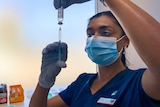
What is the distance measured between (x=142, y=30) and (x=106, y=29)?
1.54 feet

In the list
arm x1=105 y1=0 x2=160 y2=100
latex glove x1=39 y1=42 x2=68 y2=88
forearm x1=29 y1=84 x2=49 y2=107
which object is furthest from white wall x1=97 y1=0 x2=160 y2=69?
arm x1=105 y1=0 x2=160 y2=100

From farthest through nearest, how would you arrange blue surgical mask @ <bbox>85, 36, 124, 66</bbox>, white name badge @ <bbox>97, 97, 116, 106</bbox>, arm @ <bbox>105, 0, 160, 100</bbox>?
blue surgical mask @ <bbox>85, 36, 124, 66</bbox>
white name badge @ <bbox>97, 97, 116, 106</bbox>
arm @ <bbox>105, 0, 160, 100</bbox>

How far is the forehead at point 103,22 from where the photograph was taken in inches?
45.6

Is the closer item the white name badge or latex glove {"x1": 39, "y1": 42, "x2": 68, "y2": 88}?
the white name badge

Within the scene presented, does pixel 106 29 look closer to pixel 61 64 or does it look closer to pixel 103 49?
pixel 103 49

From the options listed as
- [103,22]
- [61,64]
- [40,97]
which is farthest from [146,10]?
[40,97]

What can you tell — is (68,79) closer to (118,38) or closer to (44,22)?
(44,22)

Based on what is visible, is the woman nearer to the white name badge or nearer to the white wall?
the white name badge

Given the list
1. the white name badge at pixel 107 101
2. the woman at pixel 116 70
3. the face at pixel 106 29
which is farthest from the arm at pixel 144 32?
the face at pixel 106 29

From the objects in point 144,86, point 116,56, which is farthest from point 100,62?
point 144,86

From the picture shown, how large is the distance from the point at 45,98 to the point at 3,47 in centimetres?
75

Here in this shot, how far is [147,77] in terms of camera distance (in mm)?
779

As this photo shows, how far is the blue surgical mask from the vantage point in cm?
111

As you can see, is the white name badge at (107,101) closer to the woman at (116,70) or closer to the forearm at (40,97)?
the woman at (116,70)
